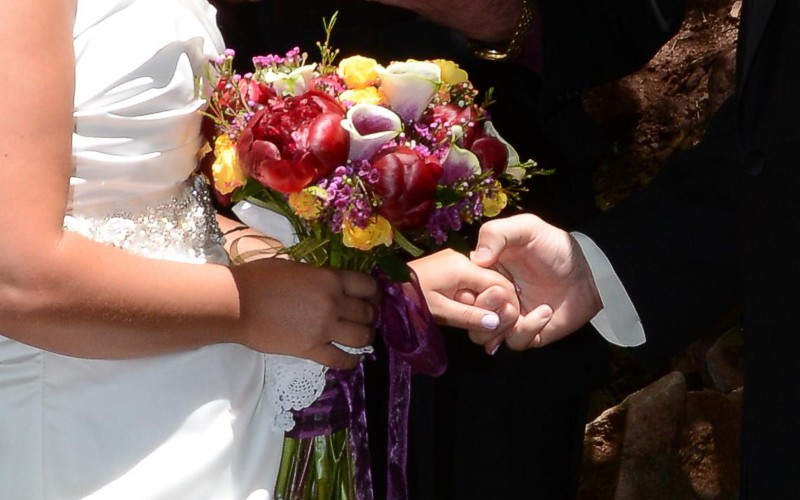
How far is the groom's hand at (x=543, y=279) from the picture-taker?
200cm

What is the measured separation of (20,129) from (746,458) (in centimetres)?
123

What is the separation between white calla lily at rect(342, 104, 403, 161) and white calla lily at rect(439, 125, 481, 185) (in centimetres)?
9

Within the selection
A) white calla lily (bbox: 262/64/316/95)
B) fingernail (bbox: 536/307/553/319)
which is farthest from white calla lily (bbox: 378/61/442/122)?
fingernail (bbox: 536/307/553/319)

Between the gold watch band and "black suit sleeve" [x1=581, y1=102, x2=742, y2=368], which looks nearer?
"black suit sleeve" [x1=581, y1=102, x2=742, y2=368]

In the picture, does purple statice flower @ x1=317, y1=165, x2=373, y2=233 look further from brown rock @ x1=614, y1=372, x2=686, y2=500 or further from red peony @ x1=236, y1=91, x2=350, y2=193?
brown rock @ x1=614, y1=372, x2=686, y2=500

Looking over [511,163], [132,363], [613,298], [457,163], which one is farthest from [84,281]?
[613,298]

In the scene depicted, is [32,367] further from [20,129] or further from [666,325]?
[666,325]

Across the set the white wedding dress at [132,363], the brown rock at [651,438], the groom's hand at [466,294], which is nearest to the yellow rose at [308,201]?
the white wedding dress at [132,363]

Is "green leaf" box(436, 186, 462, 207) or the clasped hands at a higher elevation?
"green leaf" box(436, 186, 462, 207)

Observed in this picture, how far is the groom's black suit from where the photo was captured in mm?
1633

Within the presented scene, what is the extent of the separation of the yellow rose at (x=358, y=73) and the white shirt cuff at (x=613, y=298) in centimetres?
66

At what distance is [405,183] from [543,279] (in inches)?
26.1

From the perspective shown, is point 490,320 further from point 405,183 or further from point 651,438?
point 651,438

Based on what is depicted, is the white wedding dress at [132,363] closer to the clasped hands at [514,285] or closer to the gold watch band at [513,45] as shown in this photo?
the clasped hands at [514,285]
